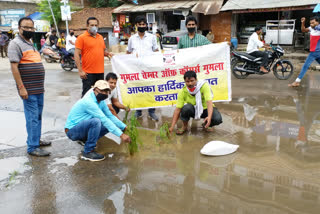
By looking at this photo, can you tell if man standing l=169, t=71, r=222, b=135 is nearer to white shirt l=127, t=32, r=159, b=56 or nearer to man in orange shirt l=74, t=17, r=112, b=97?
white shirt l=127, t=32, r=159, b=56

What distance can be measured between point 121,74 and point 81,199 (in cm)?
287

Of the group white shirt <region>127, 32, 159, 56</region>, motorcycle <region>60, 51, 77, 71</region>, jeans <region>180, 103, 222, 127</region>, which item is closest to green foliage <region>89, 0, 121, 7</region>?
motorcycle <region>60, 51, 77, 71</region>

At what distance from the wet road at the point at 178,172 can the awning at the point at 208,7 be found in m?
11.5

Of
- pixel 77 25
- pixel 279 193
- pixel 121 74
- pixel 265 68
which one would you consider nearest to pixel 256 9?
pixel 265 68

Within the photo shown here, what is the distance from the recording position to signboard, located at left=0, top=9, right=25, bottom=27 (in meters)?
25.4

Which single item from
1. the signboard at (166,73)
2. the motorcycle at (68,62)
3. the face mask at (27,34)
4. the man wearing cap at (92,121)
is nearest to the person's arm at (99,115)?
the man wearing cap at (92,121)

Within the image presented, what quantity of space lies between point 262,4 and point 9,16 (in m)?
22.3

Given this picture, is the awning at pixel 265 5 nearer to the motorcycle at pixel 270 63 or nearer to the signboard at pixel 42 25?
the motorcycle at pixel 270 63

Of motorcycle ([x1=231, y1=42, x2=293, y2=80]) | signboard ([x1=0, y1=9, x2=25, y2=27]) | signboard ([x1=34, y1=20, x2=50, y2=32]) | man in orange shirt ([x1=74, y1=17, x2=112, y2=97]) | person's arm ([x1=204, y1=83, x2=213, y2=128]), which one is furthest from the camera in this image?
signboard ([x1=0, y1=9, x2=25, y2=27])

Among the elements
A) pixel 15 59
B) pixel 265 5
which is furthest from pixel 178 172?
pixel 265 5

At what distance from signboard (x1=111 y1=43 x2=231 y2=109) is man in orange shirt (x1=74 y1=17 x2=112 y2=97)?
1.49ft

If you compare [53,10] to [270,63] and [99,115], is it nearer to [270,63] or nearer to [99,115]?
[270,63]

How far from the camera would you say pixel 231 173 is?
10.3 feet

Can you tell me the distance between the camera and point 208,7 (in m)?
15.9
